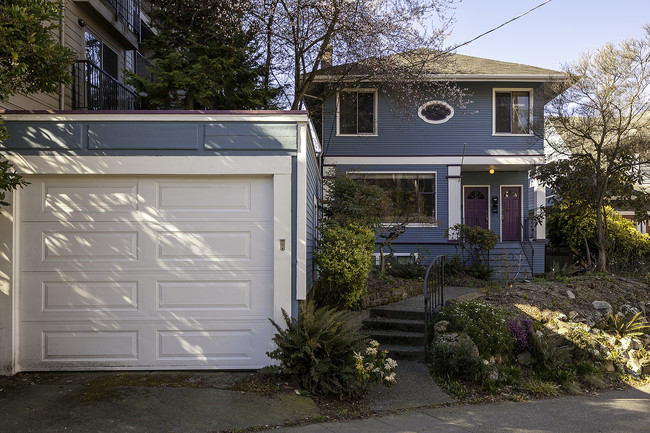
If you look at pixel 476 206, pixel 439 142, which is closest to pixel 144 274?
pixel 439 142

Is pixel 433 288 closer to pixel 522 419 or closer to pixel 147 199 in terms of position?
pixel 522 419

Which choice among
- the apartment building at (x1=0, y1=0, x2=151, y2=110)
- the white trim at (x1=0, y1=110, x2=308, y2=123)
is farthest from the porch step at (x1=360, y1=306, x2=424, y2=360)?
the apartment building at (x1=0, y1=0, x2=151, y2=110)

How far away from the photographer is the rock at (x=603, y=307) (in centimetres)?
909

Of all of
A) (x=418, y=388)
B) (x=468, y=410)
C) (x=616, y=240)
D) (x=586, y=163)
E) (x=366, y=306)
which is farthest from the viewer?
(x=616, y=240)

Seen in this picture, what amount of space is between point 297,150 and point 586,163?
27.4 ft

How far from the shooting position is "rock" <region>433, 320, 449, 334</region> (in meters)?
7.58

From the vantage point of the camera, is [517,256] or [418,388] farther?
[517,256]

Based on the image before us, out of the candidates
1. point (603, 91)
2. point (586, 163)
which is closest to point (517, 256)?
point (586, 163)

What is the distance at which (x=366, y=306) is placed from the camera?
359 inches

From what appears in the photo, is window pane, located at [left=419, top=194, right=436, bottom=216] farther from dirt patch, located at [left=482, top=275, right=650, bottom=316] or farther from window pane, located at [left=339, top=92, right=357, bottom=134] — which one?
dirt patch, located at [left=482, top=275, right=650, bottom=316]

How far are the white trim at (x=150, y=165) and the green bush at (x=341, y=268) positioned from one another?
2.06 meters

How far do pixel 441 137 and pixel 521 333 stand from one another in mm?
11174

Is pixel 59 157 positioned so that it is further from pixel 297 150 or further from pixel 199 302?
pixel 297 150

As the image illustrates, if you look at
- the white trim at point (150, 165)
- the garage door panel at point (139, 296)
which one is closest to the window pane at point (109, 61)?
the white trim at point (150, 165)
